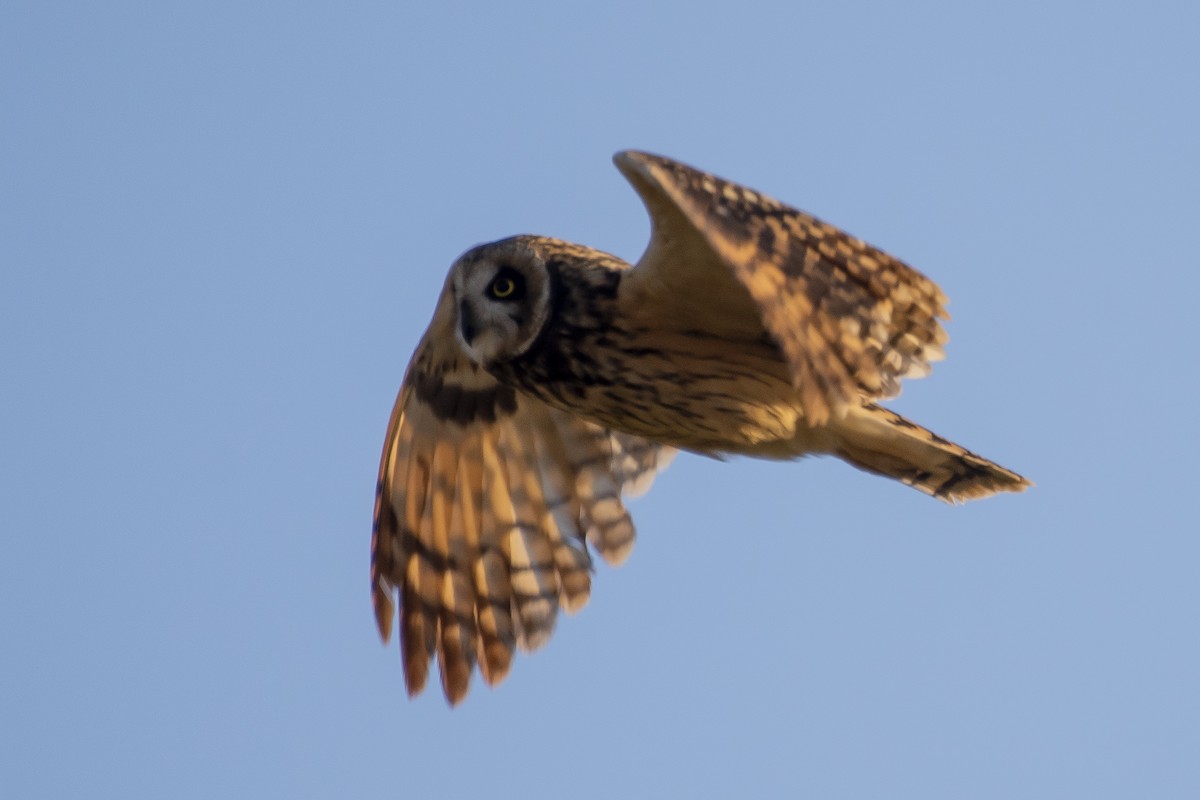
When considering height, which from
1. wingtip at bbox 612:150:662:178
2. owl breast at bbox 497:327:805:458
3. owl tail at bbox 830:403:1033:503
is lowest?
owl tail at bbox 830:403:1033:503

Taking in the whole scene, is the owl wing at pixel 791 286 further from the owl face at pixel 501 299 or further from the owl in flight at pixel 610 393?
the owl face at pixel 501 299

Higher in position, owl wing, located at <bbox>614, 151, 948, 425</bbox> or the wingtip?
the wingtip

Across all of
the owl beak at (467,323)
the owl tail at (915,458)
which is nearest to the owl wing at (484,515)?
the owl beak at (467,323)

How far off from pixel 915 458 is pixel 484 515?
1516 mm

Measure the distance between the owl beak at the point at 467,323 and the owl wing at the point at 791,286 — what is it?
1.85 ft

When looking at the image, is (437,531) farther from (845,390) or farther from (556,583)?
(845,390)

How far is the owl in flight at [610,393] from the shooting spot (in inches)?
186

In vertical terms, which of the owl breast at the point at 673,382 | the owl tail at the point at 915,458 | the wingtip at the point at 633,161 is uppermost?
the wingtip at the point at 633,161

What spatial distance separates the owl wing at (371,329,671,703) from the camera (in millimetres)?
6133

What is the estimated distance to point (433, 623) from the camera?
6172 millimetres

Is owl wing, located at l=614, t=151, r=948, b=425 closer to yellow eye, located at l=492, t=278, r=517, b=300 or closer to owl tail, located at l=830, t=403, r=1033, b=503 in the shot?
owl tail, located at l=830, t=403, r=1033, b=503

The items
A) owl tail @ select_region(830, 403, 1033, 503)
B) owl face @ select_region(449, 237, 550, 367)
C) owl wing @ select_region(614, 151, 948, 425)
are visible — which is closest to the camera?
owl wing @ select_region(614, 151, 948, 425)

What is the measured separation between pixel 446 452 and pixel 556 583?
57 cm

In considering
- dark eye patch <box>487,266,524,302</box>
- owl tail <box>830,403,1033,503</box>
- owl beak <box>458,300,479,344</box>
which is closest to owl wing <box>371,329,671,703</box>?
owl beak <box>458,300,479,344</box>
